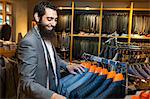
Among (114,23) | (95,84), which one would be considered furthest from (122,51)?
(95,84)

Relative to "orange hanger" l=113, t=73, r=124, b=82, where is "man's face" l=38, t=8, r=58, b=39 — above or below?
above

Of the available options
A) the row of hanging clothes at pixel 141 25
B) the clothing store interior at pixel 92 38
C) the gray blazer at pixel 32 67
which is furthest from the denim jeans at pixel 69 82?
the row of hanging clothes at pixel 141 25

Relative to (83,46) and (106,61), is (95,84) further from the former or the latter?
(83,46)

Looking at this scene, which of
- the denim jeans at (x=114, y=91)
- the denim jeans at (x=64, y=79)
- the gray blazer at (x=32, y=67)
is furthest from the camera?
the denim jeans at (x=64, y=79)

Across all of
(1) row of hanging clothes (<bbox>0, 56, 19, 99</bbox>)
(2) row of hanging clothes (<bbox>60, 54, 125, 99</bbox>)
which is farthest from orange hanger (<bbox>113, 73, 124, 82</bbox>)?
(1) row of hanging clothes (<bbox>0, 56, 19, 99</bbox>)

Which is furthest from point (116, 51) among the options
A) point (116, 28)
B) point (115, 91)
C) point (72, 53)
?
point (115, 91)

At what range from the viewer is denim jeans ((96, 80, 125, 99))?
90 centimetres

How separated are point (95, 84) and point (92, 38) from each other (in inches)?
14.2

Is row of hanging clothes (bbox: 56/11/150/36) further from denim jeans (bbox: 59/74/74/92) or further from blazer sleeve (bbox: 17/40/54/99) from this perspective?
blazer sleeve (bbox: 17/40/54/99)

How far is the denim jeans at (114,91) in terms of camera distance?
90cm

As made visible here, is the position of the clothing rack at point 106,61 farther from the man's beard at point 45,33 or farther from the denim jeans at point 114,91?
the man's beard at point 45,33

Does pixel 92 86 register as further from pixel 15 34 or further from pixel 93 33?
pixel 15 34

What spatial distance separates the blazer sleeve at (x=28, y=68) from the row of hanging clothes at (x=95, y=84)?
0.18 metres

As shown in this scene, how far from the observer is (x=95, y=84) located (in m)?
0.96
